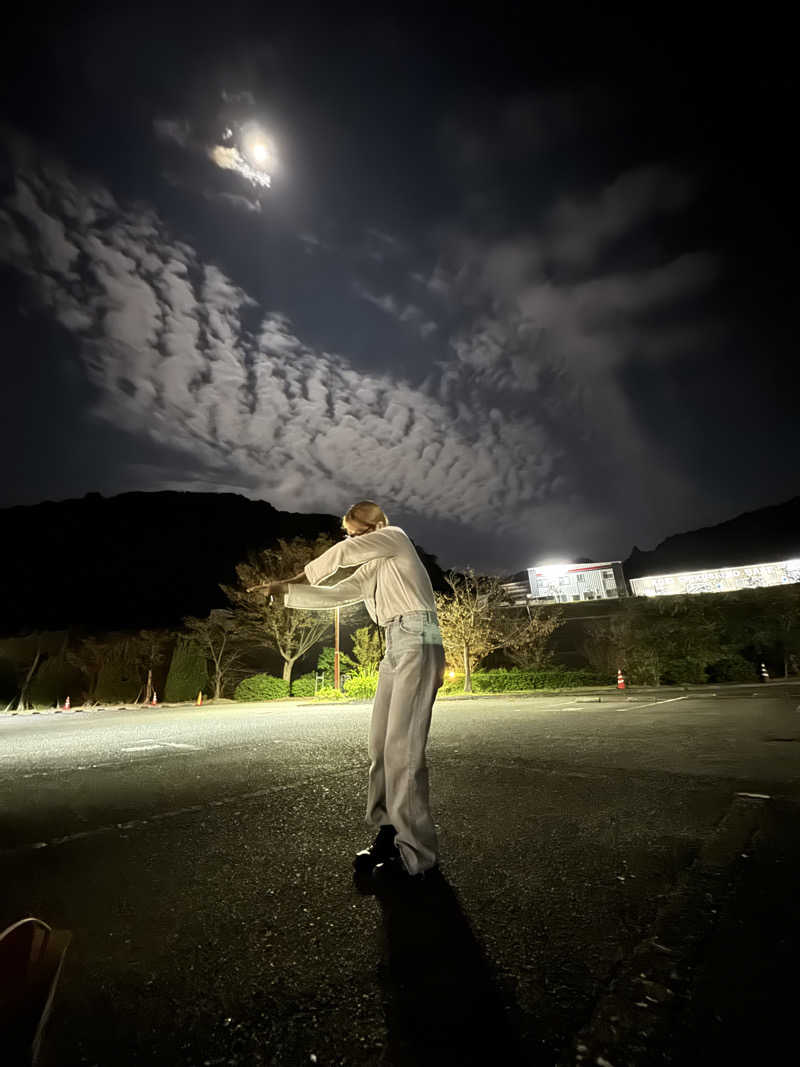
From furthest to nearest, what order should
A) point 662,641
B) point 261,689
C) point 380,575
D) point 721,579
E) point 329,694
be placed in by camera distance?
point 721,579
point 261,689
point 329,694
point 662,641
point 380,575

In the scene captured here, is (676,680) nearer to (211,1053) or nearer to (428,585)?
(428,585)

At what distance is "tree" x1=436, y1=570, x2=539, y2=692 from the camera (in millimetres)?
19594

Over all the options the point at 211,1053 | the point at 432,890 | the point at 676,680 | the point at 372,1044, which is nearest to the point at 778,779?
the point at 432,890

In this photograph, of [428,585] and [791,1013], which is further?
[428,585]

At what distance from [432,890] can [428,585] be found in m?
1.22

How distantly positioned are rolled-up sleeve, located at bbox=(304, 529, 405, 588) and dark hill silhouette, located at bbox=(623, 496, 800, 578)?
380 ft

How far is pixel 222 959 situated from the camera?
4.59 feet

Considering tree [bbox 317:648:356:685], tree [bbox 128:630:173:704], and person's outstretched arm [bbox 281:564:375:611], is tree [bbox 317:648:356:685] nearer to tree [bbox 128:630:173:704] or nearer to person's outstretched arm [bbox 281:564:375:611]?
tree [bbox 128:630:173:704]

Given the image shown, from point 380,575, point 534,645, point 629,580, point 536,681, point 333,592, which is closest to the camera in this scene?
point 380,575

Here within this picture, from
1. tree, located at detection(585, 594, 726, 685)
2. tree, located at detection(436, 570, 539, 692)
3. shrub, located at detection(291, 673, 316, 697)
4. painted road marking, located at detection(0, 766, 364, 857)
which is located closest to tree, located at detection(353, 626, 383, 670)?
shrub, located at detection(291, 673, 316, 697)

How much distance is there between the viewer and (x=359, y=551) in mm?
2297

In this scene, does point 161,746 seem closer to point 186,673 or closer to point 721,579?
point 186,673

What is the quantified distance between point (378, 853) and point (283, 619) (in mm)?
23513

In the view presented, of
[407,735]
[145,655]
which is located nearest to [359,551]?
[407,735]
